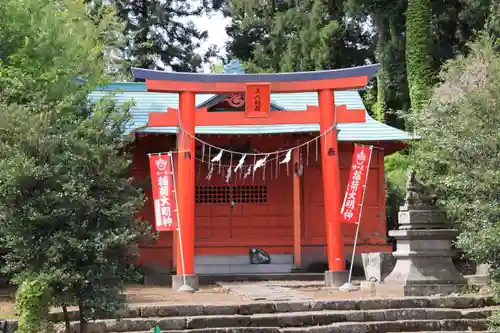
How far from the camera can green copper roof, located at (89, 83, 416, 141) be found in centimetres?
1798

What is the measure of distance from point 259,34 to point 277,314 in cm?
2742

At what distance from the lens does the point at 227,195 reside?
1903 centimetres

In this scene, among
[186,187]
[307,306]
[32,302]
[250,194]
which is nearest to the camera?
[32,302]

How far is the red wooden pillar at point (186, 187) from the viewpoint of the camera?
14828 mm

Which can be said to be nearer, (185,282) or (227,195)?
(185,282)

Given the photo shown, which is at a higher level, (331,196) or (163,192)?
(163,192)

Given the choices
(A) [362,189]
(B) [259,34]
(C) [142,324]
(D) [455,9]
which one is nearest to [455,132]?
(A) [362,189]

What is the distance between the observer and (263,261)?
18.6 metres

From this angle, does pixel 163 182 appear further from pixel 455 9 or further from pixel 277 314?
pixel 455 9

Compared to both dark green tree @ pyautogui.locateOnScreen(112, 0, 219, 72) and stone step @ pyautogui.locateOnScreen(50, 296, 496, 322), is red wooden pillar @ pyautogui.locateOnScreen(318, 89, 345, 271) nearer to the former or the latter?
stone step @ pyautogui.locateOnScreen(50, 296, 496, 322)

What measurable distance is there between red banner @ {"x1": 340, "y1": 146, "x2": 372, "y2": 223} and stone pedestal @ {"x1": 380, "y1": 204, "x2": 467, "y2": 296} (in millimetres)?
2694

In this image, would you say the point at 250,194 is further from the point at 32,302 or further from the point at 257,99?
the point at 32,302

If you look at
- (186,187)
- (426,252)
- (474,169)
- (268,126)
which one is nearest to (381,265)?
(426,252)

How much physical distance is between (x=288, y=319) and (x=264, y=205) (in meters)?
8.47
